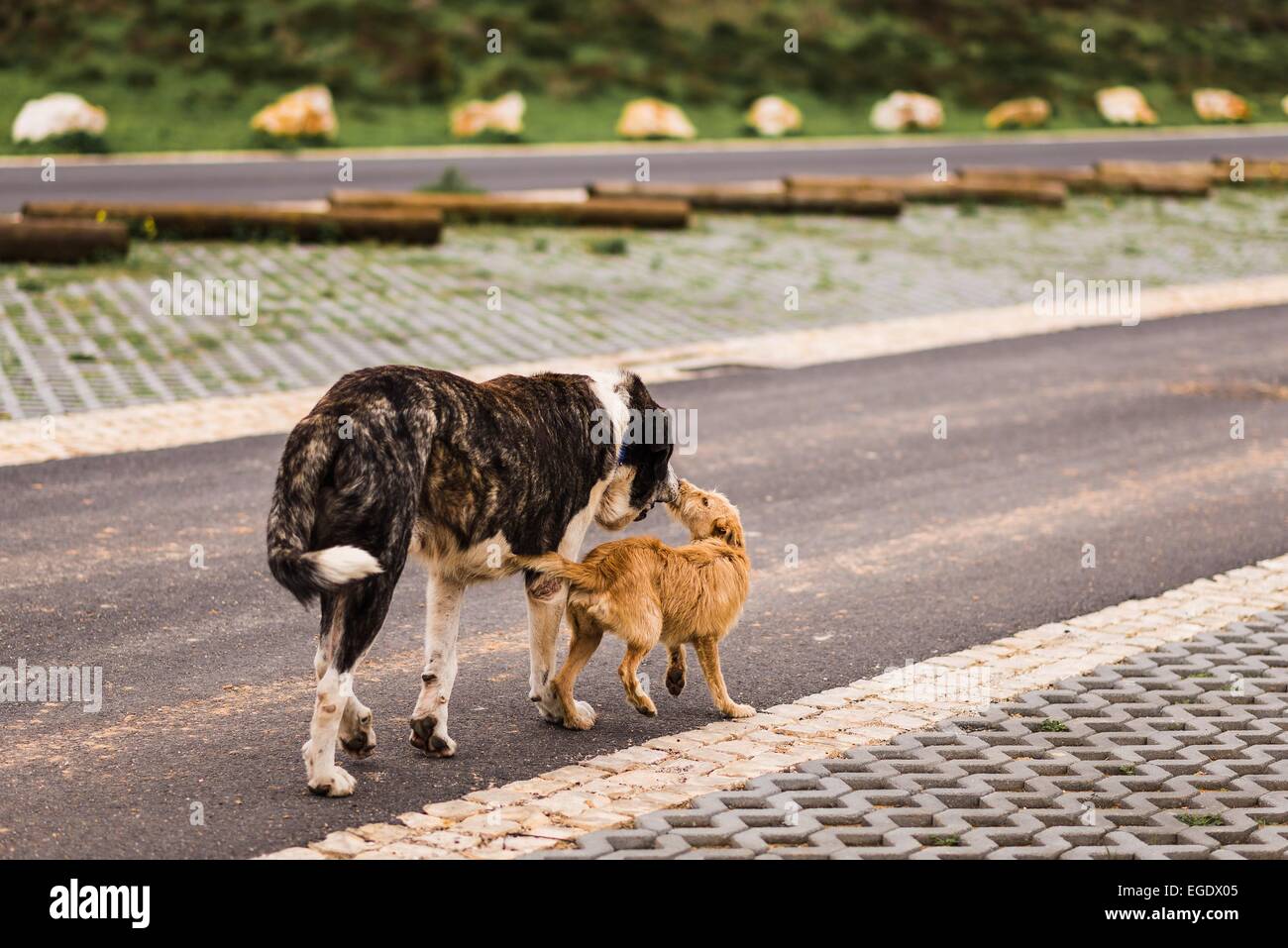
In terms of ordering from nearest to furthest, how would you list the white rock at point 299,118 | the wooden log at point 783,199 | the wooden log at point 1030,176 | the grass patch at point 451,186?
the grass patch at point 451,186
the wooden log at point 783,199
the wooden log at point 1030,176
the white rock at point 299,118

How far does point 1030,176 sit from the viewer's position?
3111 centimetres

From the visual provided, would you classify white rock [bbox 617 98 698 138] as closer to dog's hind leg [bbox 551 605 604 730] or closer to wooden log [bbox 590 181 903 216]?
wooden log [bbox 590 181 903 216]

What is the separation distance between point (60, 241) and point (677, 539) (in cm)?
1155

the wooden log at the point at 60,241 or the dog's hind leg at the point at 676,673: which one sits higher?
the wooden log at the point at 60,241

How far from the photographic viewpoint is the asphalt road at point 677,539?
7121 millimetres

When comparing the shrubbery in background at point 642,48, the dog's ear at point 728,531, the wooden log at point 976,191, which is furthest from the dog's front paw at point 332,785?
the shrubbery in background at point 642,48

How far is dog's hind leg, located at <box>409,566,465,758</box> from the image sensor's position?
7.33 meters

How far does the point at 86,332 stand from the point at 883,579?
31.7 feet

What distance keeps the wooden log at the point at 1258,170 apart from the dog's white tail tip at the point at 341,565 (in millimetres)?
30221

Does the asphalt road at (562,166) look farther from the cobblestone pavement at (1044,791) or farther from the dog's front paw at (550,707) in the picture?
the cobblestone pavement at (1044,791)

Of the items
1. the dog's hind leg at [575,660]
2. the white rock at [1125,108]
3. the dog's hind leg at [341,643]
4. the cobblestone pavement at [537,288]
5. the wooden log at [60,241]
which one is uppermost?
the white rock at [1125,108]

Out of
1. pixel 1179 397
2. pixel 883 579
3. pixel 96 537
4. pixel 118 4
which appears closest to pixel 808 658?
pixel 883 579
